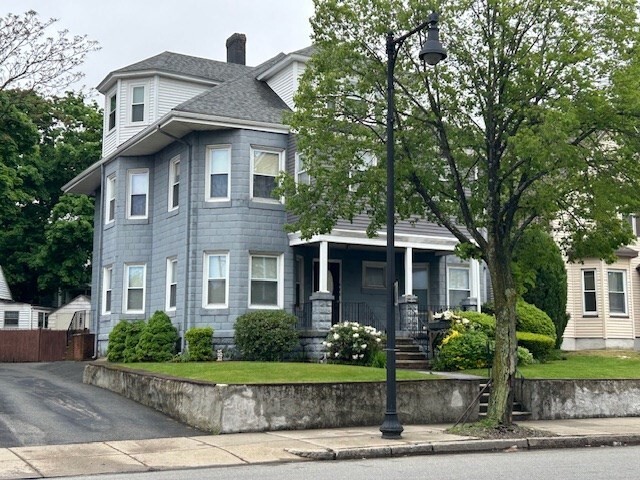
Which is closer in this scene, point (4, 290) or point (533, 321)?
point (533, 321)

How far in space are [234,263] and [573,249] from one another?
10.6 metres

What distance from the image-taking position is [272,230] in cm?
A: 2448

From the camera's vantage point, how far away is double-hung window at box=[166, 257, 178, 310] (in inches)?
998

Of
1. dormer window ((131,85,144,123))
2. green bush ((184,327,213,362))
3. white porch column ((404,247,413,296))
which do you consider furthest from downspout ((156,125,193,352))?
white porch column ((404,247,413,296))

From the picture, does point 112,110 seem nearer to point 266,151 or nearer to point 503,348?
point 266,151

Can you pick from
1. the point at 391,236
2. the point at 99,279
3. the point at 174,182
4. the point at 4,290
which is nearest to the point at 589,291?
the point at 174,182

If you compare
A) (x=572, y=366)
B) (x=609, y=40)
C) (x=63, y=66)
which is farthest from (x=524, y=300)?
(x=63, y=66)

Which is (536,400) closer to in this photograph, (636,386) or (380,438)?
(636,386)

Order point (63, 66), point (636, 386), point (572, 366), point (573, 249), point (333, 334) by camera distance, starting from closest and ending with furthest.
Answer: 1. point (573, 249)
2. point (636, 386)
3. point (333, 334)
4. point (572, 366)
5. point (63, 66)

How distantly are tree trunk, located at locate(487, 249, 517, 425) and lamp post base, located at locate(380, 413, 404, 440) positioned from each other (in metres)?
2.13

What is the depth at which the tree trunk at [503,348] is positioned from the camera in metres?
15.2

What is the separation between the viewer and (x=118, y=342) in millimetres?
25047

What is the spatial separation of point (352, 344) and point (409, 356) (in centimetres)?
219

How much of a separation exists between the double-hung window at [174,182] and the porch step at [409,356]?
27.5ft
